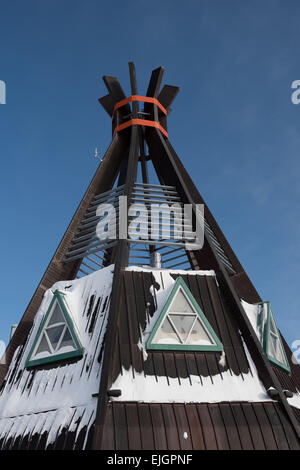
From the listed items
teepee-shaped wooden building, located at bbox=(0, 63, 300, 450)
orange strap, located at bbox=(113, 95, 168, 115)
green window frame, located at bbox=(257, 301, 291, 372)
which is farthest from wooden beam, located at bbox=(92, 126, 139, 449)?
orange strap, located at bbox=(113, 95, 168, 115)

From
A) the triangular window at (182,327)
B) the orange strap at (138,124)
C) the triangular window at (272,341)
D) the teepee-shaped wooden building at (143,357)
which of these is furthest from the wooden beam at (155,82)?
the triangular window at (272,341)

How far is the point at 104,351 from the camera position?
10.2 meters

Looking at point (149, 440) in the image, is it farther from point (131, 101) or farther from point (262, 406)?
point (131, 101)

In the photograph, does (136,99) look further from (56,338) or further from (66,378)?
(66,378)

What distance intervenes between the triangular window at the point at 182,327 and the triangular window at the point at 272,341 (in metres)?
2.12

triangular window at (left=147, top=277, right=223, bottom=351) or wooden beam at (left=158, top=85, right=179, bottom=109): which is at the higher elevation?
wooden beam at (left=158, top=85, right=179, bottom=109)

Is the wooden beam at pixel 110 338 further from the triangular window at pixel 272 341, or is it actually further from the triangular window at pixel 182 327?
the triangular window at pixel 272 341

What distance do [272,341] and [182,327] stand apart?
3404mm

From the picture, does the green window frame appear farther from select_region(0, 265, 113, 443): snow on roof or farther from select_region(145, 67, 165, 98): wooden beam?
select_region(145, 67, 165, 98): wooden beam

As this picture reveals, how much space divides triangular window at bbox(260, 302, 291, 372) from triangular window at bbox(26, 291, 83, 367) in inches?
213

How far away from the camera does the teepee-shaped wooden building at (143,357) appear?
30.5ft

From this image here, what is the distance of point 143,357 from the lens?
10.5m

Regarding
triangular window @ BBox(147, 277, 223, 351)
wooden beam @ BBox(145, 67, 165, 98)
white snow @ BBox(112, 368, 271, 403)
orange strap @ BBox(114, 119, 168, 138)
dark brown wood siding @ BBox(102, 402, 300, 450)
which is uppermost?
wooden beam @ BBox(145, 67, 165, 98)

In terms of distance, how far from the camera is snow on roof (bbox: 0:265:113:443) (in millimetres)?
9820
